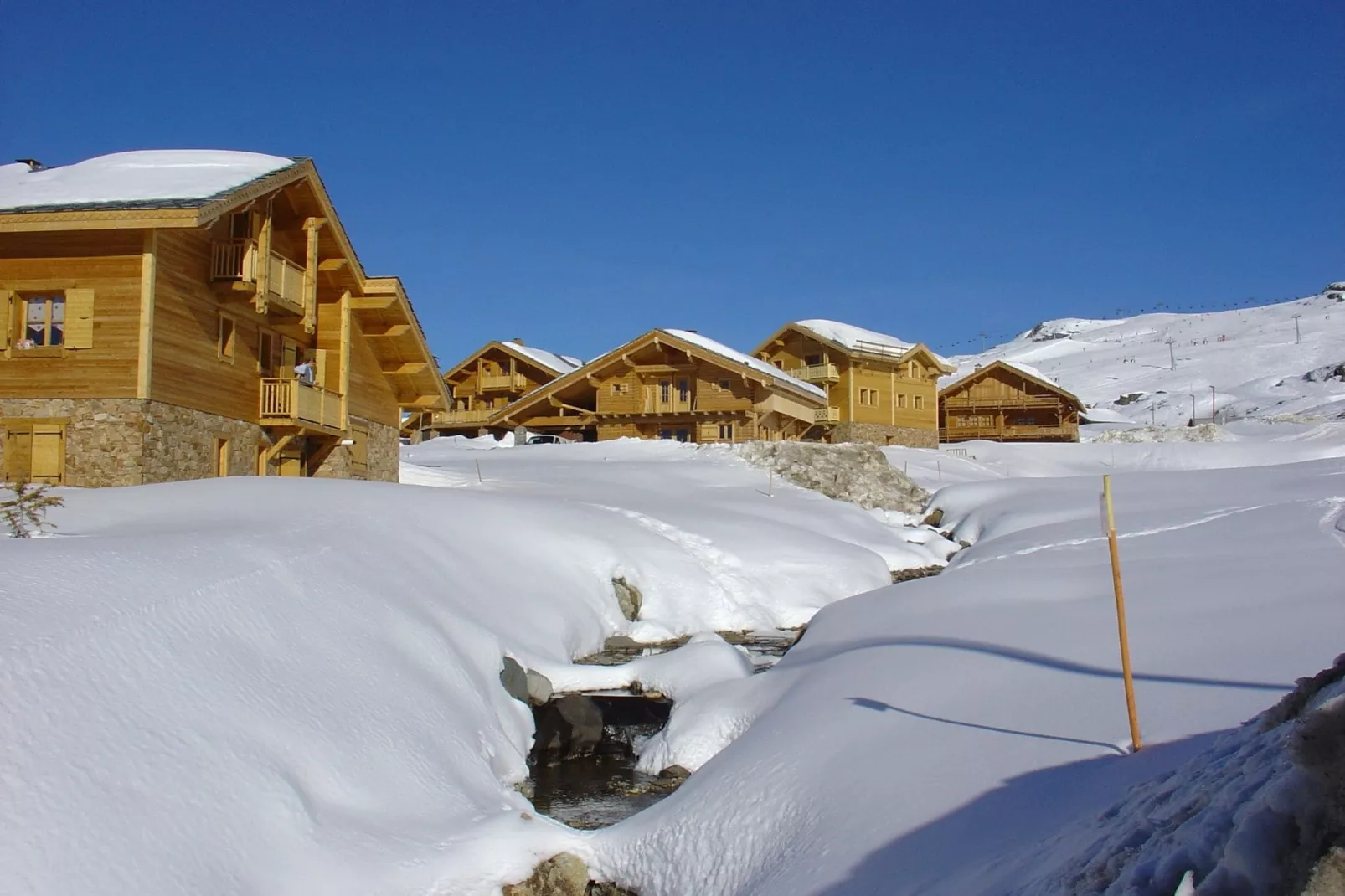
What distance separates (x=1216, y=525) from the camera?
17.3 m

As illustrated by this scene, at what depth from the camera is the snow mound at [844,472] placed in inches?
1232

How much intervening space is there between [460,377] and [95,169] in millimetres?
39762

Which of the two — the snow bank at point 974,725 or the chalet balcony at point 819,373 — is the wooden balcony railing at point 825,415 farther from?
the snow bank at point 974,725

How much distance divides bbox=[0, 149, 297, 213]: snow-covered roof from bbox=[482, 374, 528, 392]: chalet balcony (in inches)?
1410

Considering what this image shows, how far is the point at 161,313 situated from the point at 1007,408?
52271 mm

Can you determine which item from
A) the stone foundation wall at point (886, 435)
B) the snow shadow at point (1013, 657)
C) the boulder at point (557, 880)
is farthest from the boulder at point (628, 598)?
the stone foundation wall at point (886, 435)

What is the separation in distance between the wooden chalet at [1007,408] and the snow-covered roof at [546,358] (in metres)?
23.6

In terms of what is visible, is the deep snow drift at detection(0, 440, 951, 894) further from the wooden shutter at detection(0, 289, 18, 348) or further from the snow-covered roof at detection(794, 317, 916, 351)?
the snow-covered roof at detection(794, 317, 916, 351)

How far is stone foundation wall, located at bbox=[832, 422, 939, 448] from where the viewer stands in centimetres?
4978

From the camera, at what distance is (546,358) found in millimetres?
59750

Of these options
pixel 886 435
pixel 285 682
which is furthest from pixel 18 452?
pixel 886 435

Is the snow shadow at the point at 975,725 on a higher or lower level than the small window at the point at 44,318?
lower

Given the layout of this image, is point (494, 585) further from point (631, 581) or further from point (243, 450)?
point (243, 450)

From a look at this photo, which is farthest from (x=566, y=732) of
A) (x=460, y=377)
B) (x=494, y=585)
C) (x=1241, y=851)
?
(x=460, y=377)
